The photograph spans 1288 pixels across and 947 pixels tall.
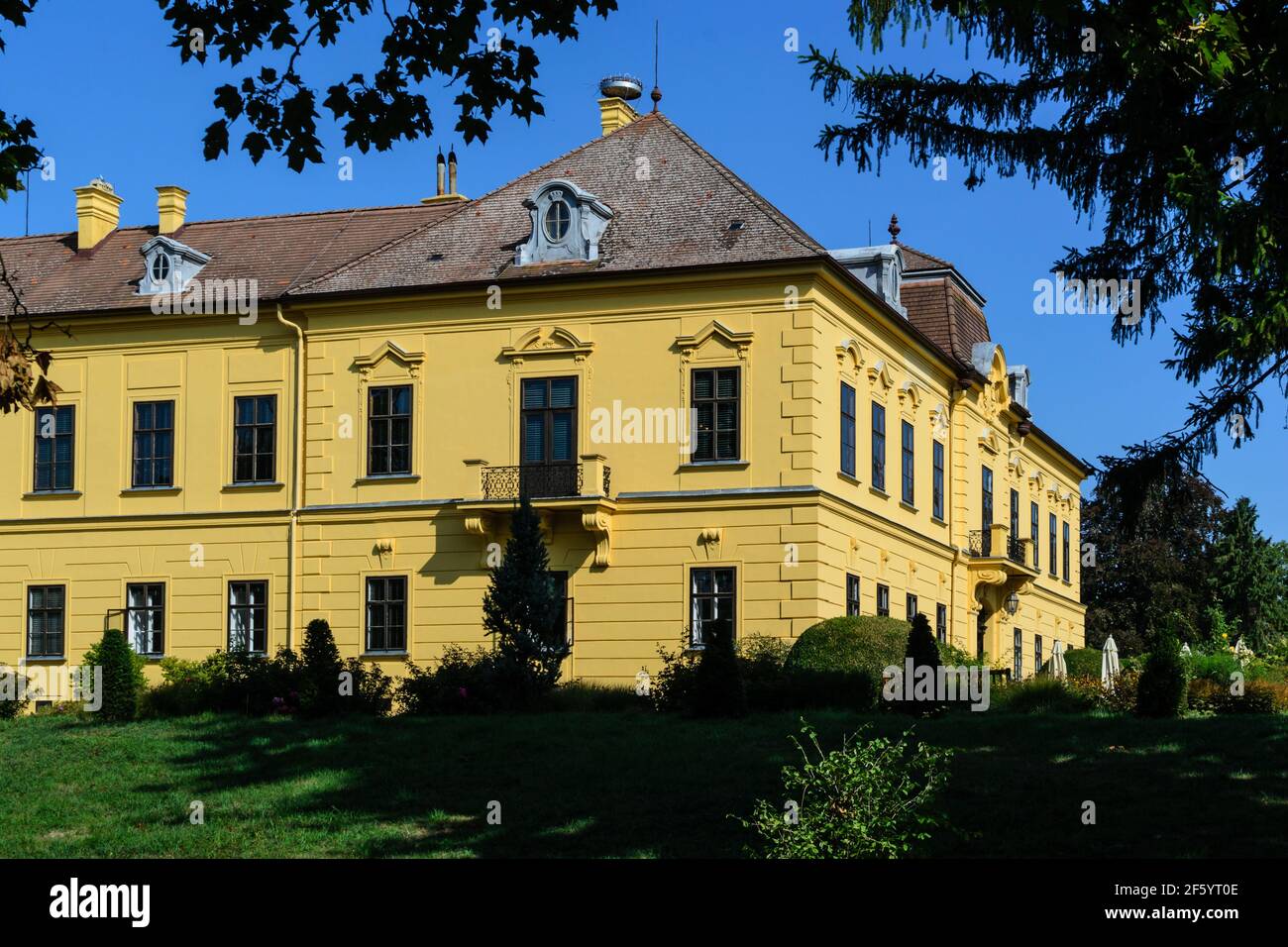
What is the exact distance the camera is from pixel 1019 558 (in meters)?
46.1

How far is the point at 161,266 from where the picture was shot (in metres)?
38.9

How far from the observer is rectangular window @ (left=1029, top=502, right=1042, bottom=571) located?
51312 millimetres

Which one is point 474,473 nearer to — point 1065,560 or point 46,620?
point 46,620

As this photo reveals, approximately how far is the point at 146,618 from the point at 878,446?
51.0ft

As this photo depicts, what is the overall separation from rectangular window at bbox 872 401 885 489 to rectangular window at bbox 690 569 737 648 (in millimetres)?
4891

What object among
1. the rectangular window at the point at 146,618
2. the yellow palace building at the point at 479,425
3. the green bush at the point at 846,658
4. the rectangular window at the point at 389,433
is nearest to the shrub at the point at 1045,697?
the green bush at the point at 846,658

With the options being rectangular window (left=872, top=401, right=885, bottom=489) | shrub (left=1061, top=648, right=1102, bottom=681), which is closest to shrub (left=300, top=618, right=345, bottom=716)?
rectangular window (left=872, top=401, right=885, bottom=489)

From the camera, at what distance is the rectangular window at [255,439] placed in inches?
1443

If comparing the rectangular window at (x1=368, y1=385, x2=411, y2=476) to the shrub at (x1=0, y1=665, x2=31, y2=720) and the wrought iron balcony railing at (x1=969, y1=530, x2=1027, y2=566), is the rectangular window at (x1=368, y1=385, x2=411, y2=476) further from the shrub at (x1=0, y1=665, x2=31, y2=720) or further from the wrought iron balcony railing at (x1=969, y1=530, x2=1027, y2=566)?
the wrought iron balcony railing at (x1=969, y1=530, x2=1027, y2=566)

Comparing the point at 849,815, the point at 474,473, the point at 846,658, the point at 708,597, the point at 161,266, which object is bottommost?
the point at 849,815

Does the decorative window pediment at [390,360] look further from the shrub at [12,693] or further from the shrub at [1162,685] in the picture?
the shrub at [1162,685]

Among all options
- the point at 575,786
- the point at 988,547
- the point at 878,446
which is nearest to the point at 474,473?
the point at 878,446
